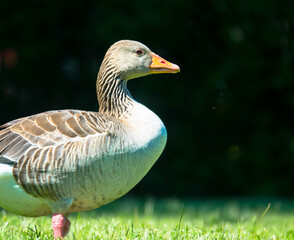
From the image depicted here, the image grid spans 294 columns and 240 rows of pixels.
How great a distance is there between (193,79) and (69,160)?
809 centimetres

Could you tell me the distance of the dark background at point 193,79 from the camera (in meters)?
10.4

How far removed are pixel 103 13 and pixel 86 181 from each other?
25.1 ft

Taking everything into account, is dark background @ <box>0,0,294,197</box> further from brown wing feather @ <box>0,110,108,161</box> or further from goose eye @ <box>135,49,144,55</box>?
brown wing feather @ <box>0,110,108,161</box>

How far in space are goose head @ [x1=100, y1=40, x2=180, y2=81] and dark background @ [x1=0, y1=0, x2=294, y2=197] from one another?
6.22 metres

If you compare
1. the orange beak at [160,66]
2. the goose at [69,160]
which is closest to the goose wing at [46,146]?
the goose at [69,160]

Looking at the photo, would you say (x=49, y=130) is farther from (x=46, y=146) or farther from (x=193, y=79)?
(x=193, y=79)

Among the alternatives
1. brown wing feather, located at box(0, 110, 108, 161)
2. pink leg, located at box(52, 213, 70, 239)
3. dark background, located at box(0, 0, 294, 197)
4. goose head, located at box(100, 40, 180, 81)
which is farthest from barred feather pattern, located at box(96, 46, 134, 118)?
dark background, located at box(0, 0, 294, 197)

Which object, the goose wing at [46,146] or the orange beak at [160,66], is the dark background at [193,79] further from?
the goose wing at [46,146]

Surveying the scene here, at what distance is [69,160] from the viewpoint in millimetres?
3266

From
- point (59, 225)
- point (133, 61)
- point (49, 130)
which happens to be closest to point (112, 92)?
point (133, 61)

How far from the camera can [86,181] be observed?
3.30 m

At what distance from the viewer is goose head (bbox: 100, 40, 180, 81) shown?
13.1ft

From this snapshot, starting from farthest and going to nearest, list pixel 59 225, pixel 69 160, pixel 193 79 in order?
pixel 193 79 → pixel 59 225 → pixel 69 160

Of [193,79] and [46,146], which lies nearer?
[46,146]
